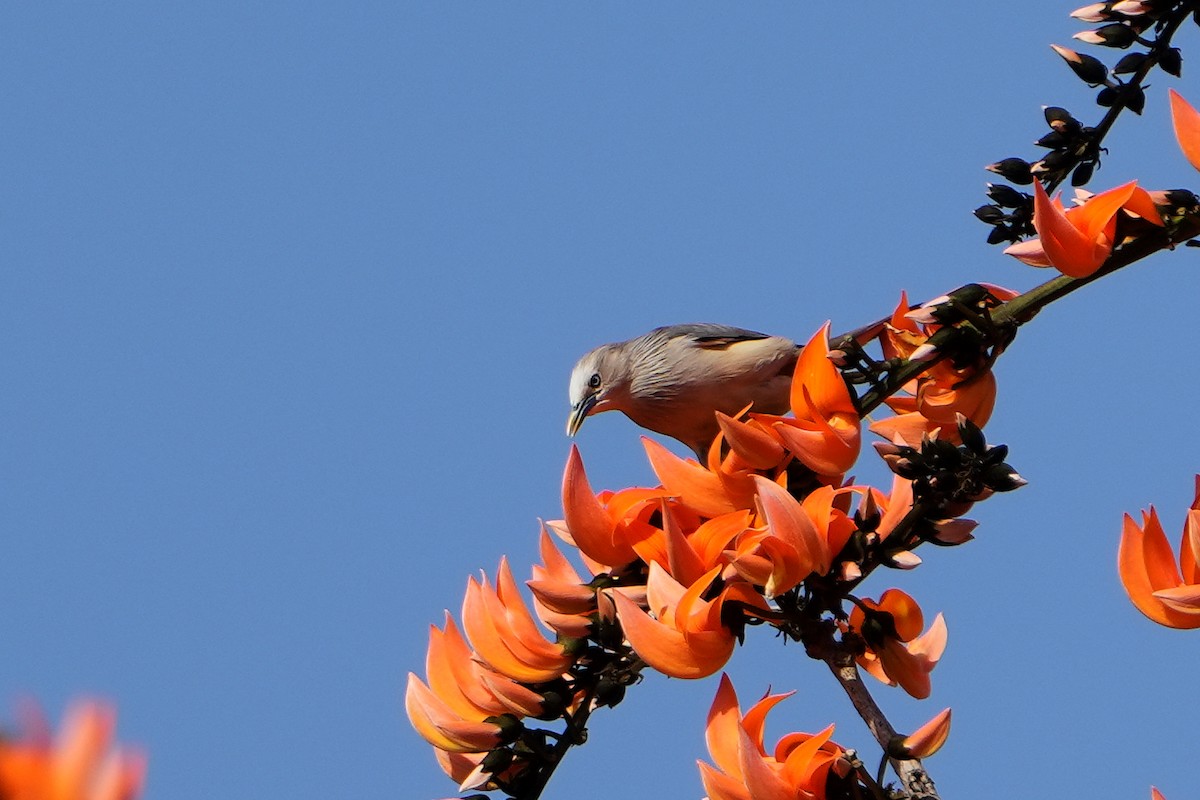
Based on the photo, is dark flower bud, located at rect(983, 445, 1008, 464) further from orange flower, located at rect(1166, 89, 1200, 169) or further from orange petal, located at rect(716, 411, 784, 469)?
orange flower, located at rect(1166, 89, 1200, 169)

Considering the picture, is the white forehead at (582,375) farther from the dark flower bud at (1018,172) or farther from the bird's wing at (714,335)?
the dark flower bud at (1018,172)

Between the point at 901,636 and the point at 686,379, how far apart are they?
1.79m

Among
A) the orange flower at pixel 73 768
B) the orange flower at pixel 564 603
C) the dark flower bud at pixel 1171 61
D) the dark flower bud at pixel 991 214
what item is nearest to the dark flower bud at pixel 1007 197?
the dark flower bud at pixel 991 214

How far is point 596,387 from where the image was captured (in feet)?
14.1

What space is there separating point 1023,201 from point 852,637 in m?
0.73

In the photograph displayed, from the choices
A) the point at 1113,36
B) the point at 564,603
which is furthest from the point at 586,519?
the point at 1113,36

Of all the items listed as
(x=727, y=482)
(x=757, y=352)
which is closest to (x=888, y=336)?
(x=727, y=482)

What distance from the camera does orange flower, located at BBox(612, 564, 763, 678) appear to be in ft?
6.32

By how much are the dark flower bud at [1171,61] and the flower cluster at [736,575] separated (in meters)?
0.46

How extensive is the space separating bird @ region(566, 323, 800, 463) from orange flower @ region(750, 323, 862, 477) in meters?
1.21

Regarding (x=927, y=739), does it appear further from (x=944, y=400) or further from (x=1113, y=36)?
(x=1113, y=36)

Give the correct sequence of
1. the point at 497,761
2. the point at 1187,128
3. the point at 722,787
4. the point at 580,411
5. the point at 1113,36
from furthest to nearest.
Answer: the point at 580,411 → the point at 1113,36 → the point at 497,761 → the point at 722,787 → the point at 1187,128

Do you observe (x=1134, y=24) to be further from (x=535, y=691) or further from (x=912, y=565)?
(x=535, y=691)

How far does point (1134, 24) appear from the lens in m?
2.23
